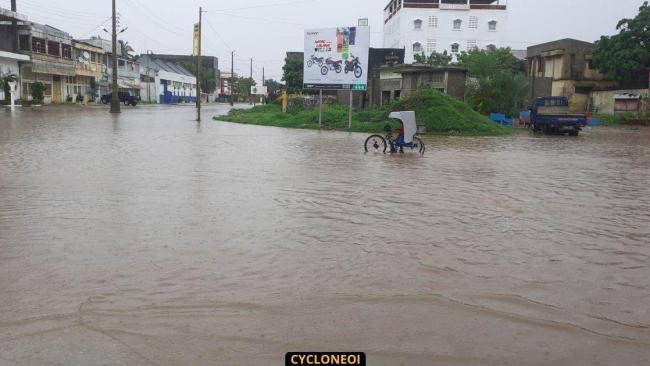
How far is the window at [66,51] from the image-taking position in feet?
189

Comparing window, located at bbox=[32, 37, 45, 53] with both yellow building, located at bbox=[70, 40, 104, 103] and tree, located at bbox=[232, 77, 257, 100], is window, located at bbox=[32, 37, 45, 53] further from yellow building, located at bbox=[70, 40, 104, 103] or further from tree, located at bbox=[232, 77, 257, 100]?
tree, located at bbox=[232, 77, 257, 100]

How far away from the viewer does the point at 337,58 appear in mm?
30250

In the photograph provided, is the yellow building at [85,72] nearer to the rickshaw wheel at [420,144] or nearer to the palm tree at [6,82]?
the palm tree at [6,82]

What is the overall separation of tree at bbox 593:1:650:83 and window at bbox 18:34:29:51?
50778mm

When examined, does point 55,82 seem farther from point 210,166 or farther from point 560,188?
point 560,188

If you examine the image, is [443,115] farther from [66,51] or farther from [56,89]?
[66,51]

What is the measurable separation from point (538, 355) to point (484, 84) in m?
38.6

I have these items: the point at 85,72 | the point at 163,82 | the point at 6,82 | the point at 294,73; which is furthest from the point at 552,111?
the point at 163,82

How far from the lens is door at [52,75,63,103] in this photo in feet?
187

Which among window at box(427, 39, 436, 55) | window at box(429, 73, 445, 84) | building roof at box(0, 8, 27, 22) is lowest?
window at box(429, 73, 445, 84)

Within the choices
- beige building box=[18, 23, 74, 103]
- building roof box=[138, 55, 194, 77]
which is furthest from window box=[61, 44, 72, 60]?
building roof box=[138, 55, 194, 77]

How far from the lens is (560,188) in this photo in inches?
425

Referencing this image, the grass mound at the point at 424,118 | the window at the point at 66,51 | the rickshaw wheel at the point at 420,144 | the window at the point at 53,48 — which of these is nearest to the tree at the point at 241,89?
the window at the point at 66,51

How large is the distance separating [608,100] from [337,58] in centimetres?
3218
